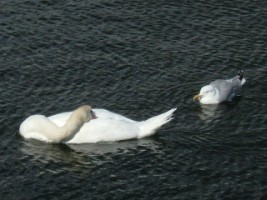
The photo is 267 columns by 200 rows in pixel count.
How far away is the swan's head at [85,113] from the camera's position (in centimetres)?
3184

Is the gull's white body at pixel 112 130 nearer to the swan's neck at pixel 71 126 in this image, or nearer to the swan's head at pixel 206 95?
the swan's neck at pixel 71 126

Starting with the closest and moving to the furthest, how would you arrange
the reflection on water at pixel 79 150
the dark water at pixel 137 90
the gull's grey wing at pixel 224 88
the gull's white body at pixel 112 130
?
the dark water at pixel 137 90, the reflection on water at pixel 79 150, the gull's white body at pixel 112 130, the gull's grey wing at pixel 224 88

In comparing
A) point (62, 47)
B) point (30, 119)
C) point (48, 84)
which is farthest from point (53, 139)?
point (62, 47)

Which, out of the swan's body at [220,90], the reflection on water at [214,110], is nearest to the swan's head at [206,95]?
the swan's body at [220,90]

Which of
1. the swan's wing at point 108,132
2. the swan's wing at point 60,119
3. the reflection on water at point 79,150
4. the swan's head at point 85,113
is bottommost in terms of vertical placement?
the reflection on water at point 79,150

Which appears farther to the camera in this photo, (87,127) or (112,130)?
(87,127)

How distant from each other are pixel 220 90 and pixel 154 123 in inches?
177

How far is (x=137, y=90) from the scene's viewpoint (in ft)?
116

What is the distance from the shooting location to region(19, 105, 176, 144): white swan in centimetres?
3187

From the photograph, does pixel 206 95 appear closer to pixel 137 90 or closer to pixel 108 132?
pixel 137 90

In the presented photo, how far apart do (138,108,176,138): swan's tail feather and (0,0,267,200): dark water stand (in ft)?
1.15

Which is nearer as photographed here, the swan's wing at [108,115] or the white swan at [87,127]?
the white swan at [87,127]

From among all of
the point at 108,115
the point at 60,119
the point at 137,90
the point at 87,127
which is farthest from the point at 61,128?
the point at 137,90

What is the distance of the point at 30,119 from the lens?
105ft
